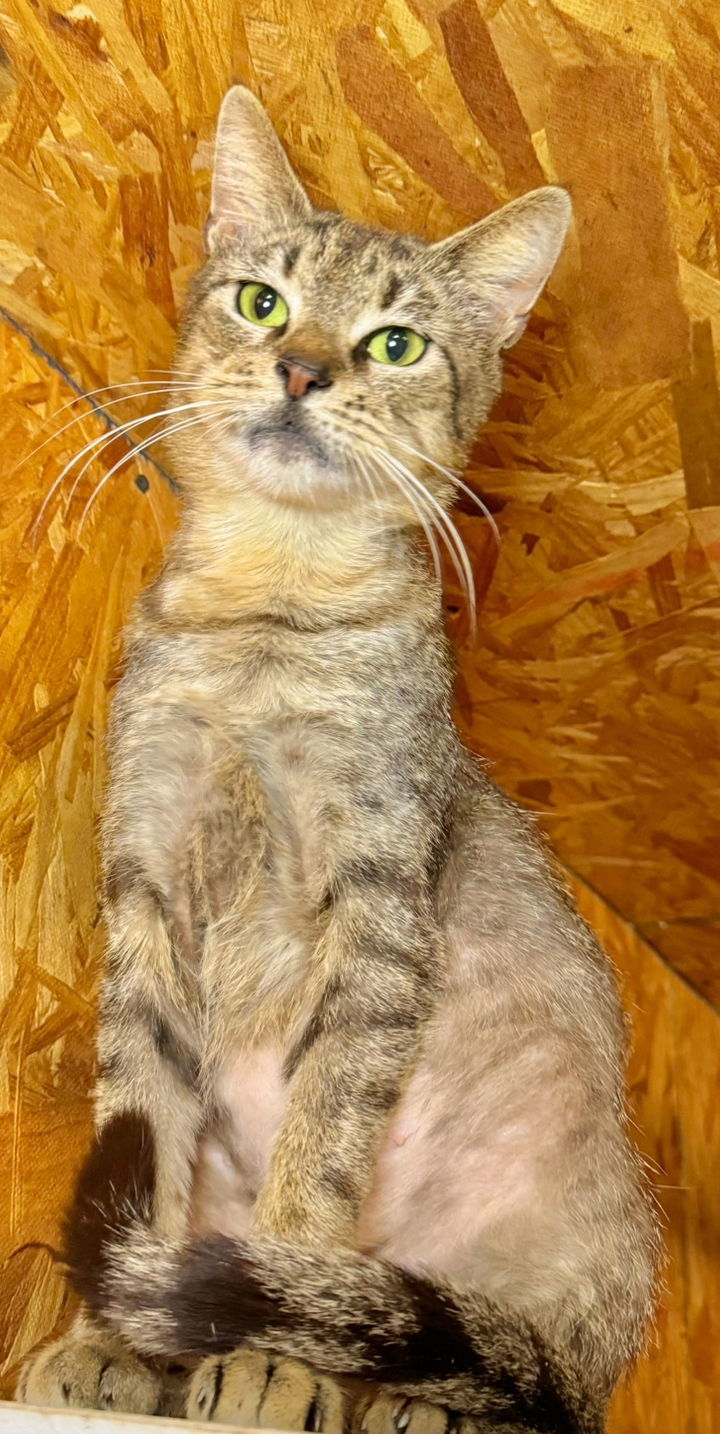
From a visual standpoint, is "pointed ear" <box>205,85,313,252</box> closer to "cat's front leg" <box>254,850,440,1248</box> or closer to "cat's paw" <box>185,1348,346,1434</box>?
"cat's front leg" <box>254,850,440,1248</box>

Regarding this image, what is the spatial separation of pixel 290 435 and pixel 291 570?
0.28 meters

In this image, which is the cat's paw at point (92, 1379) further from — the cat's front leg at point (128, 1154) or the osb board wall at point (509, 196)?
the osb board wall at point (509, 196)

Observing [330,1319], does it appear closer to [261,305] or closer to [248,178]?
[261,305]

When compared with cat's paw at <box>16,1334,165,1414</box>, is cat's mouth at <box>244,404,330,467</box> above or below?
above

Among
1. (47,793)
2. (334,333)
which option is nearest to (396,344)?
(334,333)

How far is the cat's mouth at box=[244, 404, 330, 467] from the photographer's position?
199cm

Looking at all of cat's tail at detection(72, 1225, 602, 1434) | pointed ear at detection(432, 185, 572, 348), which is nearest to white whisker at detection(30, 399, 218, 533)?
pointed ear at detection(432, 185, 572, 348)

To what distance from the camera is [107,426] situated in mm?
2486

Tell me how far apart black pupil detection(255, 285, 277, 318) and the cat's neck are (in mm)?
355

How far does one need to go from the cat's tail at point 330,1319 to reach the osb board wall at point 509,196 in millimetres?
1499

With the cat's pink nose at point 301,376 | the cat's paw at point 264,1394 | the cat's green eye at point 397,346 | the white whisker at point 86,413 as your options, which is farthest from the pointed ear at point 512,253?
the cat's paw at point 264,1394

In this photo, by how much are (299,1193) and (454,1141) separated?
32 cm

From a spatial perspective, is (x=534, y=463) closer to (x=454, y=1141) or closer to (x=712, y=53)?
(x=712, y=53)

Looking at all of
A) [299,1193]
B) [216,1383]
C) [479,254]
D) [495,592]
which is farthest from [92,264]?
[216,1383]
